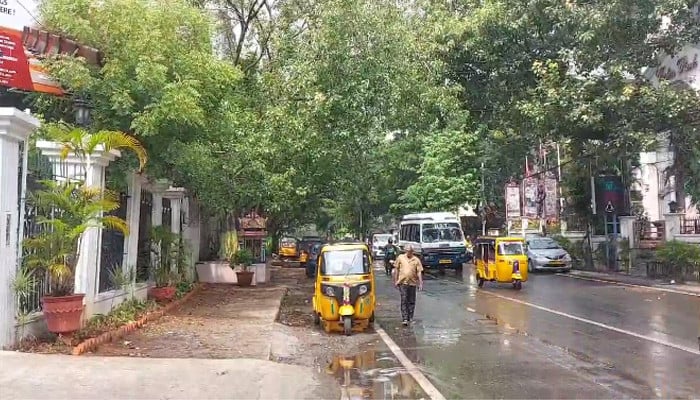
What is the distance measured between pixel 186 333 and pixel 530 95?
1694 cm

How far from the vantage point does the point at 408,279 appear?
46.3 feet

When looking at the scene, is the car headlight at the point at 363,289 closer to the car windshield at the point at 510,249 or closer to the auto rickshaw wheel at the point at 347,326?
the auto rickshaw wheel at the point at 347,326

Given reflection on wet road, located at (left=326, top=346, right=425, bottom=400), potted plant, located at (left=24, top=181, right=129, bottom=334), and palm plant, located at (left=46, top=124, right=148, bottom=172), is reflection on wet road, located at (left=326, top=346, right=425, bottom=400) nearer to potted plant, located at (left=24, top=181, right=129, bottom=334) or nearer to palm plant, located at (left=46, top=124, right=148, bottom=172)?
potted plant, located at (left=24, top=181, right=129, bottom=334)

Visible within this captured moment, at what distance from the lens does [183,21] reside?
14758 mm

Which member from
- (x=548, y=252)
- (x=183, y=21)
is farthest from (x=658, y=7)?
(x=183, y=21)

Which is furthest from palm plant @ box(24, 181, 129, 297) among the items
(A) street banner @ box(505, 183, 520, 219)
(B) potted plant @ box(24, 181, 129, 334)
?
(A) street banner @ box(505, 183, 520, 219)

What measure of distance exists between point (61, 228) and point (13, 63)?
7.10m

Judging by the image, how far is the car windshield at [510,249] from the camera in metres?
21.6

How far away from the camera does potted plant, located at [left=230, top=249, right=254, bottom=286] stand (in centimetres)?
2322

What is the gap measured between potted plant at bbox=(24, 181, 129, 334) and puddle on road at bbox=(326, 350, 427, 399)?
147 inches

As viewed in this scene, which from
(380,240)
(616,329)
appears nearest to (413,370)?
(616,329)

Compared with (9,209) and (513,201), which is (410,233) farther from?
(9,209)

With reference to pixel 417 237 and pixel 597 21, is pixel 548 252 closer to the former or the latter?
pixel 417 237

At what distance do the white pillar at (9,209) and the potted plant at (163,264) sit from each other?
265 inches
